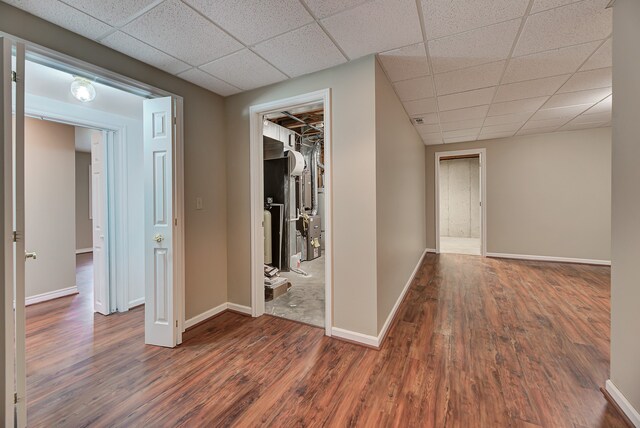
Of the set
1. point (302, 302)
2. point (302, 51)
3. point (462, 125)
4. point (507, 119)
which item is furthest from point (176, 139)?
point (507, 119)

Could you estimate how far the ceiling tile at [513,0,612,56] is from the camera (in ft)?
5.65

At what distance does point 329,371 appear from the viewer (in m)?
1.99

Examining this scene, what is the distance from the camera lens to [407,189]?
3.92 metres

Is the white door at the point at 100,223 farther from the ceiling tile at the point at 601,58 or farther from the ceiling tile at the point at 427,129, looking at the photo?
the ceiling tile at the point at 601,58

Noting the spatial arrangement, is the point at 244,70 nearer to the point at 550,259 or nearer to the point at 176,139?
the point at 176,139

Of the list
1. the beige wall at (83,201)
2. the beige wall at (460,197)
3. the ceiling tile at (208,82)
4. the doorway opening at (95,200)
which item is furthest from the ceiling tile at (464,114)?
the beige wall at (83,201)

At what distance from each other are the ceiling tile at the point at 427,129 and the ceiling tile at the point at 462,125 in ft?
0.37

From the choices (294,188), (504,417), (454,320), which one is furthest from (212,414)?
(294,188)

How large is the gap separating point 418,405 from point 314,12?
8.54ft

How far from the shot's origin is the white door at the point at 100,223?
309 cm

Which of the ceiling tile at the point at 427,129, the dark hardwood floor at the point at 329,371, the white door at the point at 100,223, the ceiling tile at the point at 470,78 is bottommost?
the dark hardwood floor at the point at 329,371

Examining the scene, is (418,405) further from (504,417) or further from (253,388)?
(253,388)

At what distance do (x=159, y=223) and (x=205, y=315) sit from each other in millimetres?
1143

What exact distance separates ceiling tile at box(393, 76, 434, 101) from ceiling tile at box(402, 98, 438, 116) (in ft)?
0.45
